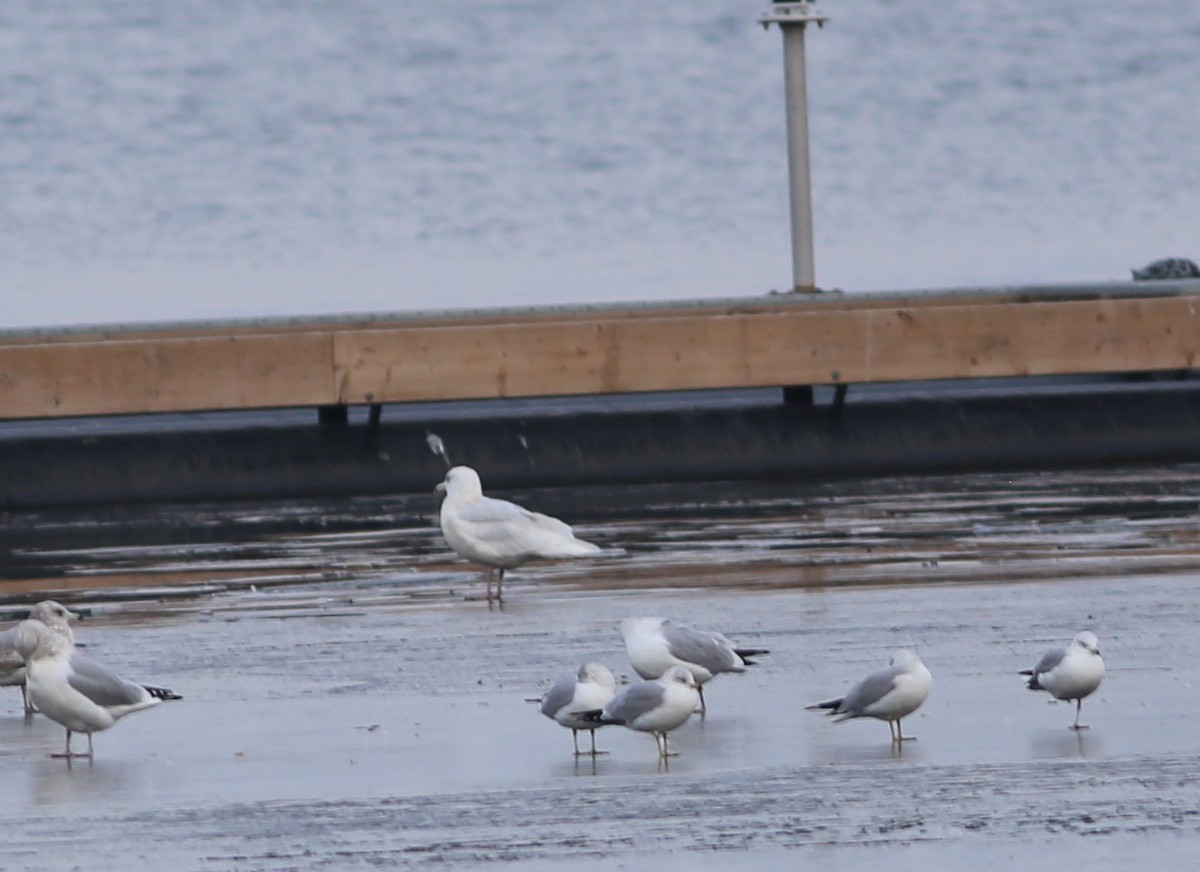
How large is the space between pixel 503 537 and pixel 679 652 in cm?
356

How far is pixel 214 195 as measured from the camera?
181ft

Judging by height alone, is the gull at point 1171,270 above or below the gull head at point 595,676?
above

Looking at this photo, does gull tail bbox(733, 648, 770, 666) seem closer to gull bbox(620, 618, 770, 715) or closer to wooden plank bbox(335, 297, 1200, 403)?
gull bbox(620, 618, 770, 715)

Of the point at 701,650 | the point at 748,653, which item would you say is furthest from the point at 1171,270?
the point at 701,650

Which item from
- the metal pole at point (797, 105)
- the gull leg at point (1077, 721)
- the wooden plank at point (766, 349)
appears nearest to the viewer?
the gull leg at point (1077, 721)

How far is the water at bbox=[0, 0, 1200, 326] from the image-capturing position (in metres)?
43.9

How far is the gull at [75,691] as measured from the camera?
8.99m

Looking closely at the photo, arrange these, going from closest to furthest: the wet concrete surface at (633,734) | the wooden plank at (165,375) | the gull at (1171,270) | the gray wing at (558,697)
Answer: the wet concrete surface at (633,734)
the gray wing at (558,697)
the wooden plank at (165,375)
the gull at (1171,270)

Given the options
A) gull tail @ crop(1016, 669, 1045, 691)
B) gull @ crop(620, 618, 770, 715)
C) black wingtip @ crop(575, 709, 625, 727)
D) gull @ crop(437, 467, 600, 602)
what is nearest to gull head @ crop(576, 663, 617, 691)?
black wingtip @ crop(575, 709, 625, 727)

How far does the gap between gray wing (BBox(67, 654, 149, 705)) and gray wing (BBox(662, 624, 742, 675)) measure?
72.5 inches

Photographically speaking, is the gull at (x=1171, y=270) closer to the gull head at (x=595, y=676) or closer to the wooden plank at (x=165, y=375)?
the wooden plank at (x=165, y=375)

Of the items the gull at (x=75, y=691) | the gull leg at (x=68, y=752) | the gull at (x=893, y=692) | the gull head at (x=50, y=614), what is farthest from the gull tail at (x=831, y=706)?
the gull head at (x=50, y=614)

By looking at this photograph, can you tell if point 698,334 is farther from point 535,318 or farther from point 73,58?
point 73,58

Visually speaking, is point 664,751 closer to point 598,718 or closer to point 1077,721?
point 598,718
